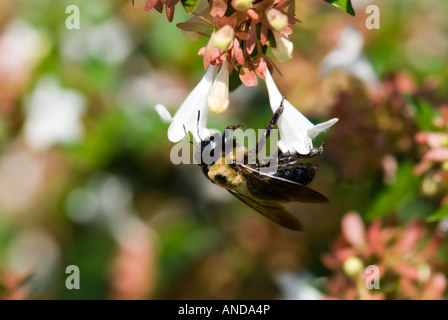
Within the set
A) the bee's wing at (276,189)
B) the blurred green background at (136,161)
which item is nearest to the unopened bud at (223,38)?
the bee's wing at (276,189)

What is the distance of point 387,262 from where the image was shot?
1.96 metres

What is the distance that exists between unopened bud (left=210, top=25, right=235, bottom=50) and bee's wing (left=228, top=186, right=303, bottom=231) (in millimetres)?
510

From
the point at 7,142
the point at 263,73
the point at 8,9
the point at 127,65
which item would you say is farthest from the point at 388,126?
the point at 8,9

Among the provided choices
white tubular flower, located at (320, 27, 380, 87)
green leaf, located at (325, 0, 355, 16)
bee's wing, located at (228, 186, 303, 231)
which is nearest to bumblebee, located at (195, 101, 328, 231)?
bee's wing, located at (228, 186, 303, 231)

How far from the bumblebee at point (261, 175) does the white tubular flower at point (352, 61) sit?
81 cm

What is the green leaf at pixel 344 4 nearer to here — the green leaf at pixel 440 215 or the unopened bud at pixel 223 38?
the unopened bud at pixel 223 38

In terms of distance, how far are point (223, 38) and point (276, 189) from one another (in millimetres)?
467

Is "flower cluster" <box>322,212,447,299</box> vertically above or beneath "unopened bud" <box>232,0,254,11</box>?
beneath

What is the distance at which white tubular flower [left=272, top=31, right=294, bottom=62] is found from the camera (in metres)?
1.19

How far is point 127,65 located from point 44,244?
1071 millimetres

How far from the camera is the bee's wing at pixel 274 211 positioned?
148 centimetres

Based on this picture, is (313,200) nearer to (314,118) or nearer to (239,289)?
(314,118)

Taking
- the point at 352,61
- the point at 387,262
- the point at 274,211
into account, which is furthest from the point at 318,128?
the point at 352,61

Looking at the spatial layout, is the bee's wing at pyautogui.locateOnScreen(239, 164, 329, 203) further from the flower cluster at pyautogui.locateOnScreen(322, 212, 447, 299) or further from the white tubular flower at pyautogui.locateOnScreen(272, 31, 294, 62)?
the flower cluster at pyautogui.locateOnScreen(322, 212, 447, 299)
